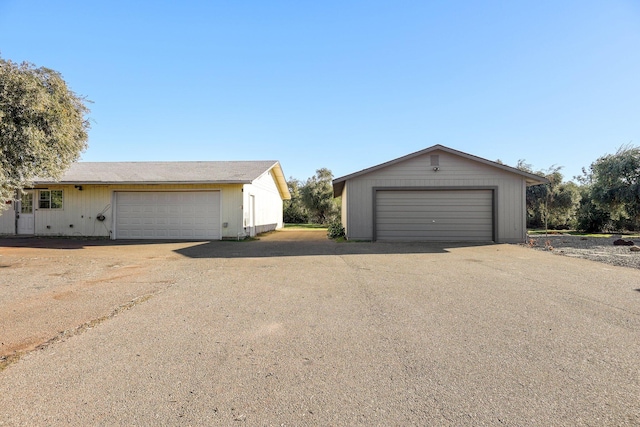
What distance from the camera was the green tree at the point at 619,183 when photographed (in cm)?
1695

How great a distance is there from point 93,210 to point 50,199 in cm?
242

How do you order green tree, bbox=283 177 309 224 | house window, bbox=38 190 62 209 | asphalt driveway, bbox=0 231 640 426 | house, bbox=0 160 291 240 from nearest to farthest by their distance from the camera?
asphalt driveway, bbox=0 231 640 426 → house, bbox=0 160 291 240 → house window, bbox=38 190 62 209 → green tree, bbox=283 177 309 224

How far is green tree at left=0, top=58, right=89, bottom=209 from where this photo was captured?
7.98 meters

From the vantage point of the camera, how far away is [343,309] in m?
4.44

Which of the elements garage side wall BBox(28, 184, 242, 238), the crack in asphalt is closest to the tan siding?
garage side wall BBox(28, 184, 242, 238)

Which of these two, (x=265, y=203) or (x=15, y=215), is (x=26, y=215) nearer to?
(x=15, y=215)

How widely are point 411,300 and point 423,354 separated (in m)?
1.90

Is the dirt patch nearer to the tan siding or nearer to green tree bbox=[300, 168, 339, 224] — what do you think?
the tan siding

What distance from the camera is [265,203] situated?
65.2 ft

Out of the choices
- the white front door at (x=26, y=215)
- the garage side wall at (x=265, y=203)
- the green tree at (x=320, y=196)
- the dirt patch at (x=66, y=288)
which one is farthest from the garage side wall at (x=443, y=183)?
the white front door at (x=26, y=215)

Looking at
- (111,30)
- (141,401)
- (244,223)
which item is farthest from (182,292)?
(111,30)

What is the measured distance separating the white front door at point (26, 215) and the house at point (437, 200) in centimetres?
Result: 1552

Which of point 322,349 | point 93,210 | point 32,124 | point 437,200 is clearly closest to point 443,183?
point 437,200

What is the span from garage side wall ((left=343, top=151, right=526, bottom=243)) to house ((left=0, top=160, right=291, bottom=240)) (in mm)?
5171
